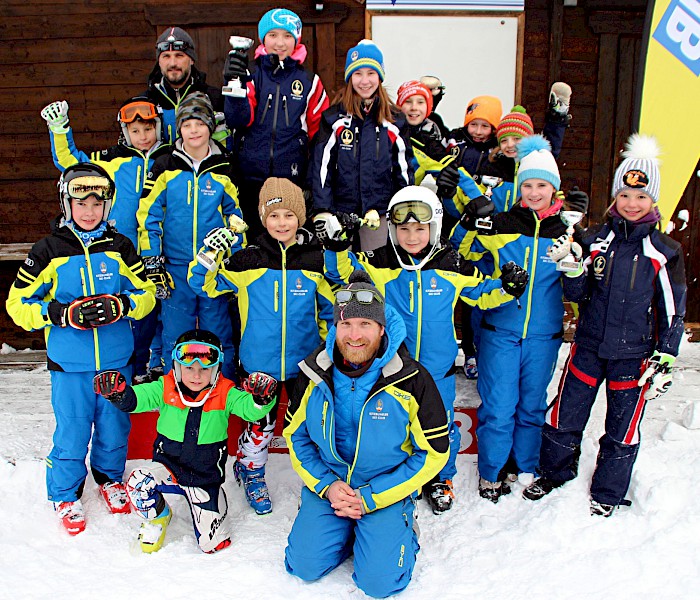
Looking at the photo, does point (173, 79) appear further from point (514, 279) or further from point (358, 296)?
point (514, 279)

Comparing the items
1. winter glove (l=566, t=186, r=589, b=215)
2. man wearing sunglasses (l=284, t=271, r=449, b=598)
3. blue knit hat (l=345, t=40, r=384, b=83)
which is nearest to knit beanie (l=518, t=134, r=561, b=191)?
winter glove (l=566, t=186, r=589, b=215)

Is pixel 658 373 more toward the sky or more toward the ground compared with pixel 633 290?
more toward the ground

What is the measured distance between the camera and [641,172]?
3312 mm

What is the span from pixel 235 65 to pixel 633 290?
2.77m

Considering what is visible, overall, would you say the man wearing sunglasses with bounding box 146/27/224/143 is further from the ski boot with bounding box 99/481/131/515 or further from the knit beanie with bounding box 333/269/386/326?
the ski boot with bounding box 99/481/131/515

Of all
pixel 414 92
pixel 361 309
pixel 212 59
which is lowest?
pixel 361 309

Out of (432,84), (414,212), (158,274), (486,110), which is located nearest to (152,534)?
(158,274)

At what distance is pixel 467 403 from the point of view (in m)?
4.24

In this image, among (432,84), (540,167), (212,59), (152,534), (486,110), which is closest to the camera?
(152,534)

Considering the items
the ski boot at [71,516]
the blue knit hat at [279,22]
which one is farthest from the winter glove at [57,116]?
the ski boot at [71,516]

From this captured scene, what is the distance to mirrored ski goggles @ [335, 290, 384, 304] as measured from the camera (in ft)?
9.67

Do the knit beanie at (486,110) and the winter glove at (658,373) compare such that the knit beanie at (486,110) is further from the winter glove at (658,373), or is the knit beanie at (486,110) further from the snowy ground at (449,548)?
the snowy ground at (449,548)

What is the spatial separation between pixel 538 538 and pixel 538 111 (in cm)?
455

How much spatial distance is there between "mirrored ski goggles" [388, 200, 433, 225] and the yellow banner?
177 cm
